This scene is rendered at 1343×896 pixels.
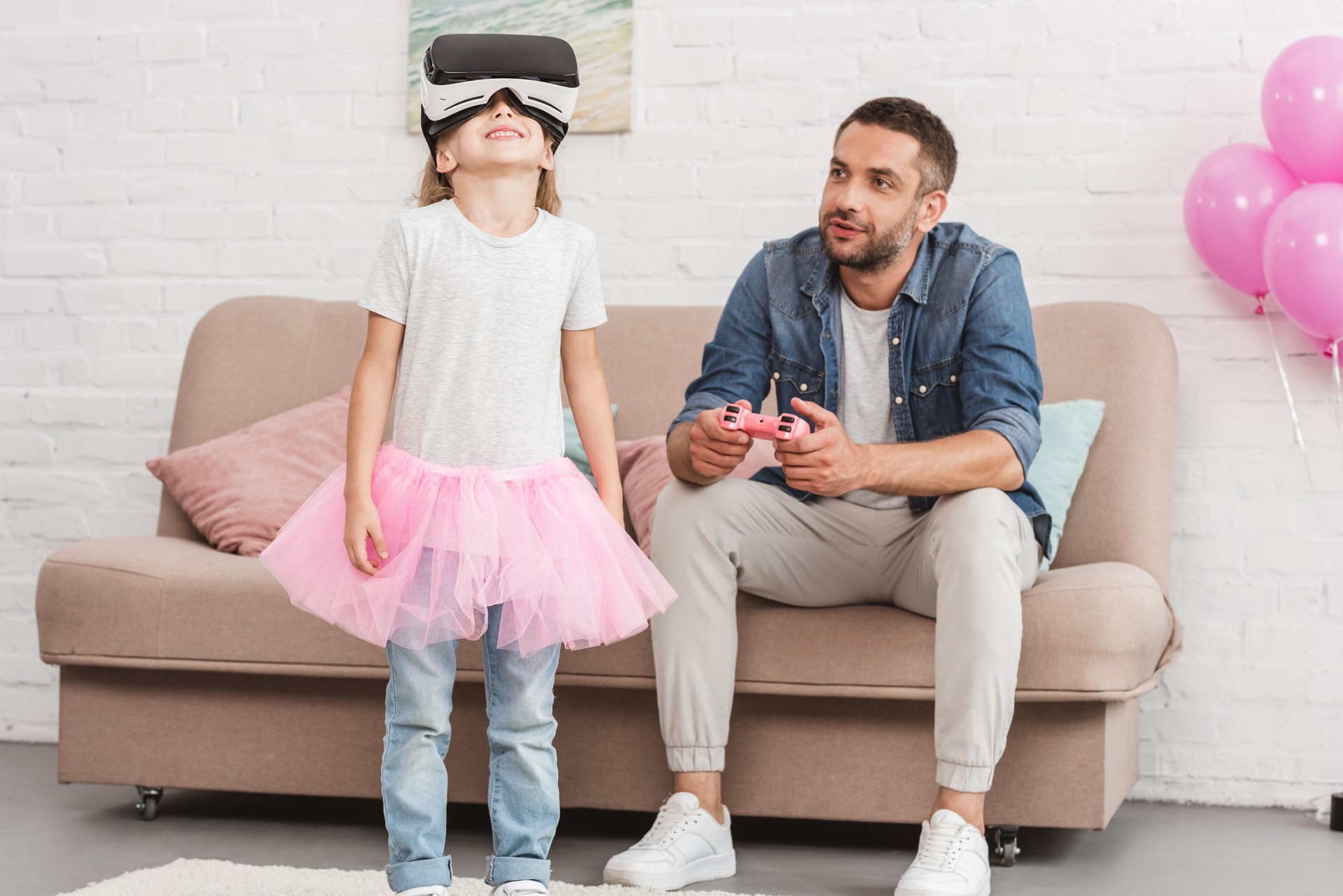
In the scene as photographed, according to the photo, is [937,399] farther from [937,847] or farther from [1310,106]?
[1310,106]

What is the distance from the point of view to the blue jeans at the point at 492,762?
1469 millimetres

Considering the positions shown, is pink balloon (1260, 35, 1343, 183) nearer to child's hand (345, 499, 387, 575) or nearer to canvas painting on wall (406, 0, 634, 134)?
canvas painting on wall (406, 0, 634, 134)

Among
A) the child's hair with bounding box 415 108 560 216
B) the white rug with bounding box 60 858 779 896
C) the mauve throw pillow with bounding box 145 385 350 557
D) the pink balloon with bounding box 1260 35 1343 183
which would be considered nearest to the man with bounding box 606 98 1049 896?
the white rug with bounding box 60 858 779 896

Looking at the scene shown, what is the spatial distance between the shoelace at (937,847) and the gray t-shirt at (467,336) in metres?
0.71

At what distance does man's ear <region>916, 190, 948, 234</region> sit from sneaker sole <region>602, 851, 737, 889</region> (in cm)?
98

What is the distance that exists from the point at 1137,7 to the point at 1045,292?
58 cm

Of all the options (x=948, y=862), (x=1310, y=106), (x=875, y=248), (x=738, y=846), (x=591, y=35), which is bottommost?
(x=738, y=846)

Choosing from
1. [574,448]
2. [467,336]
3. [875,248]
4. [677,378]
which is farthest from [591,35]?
[467,336]

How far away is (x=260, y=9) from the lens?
300cm

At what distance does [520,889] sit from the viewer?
1.49m

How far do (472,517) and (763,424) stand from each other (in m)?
0.49

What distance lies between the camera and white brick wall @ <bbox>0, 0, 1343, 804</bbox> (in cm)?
259

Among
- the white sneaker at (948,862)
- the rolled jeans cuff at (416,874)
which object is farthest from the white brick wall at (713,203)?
the rolled jeans cuff at (416,874)

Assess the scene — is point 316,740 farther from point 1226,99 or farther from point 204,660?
point 1226,99
